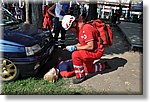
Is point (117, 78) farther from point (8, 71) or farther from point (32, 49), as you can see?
point (8, 71)

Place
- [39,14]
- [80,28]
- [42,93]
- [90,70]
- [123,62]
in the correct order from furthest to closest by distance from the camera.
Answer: [39,14] → [123,62] → [90,70] → [80,28] → [42,93]

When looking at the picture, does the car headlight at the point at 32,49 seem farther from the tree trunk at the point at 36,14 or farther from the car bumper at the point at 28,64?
the tree trunk at the point at 36,14

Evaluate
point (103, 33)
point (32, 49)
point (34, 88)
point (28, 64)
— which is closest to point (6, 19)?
point (32, 49)

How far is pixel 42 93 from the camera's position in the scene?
422 centimetres

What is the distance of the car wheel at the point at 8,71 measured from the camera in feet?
14.1

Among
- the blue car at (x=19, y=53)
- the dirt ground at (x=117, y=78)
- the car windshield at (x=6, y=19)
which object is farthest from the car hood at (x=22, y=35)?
the dirt ground at (x=117, y=78)

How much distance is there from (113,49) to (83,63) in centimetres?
290

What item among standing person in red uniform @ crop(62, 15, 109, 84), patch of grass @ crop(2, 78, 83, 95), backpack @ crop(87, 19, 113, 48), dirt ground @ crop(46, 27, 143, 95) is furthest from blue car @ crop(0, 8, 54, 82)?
backpack @ crop(87, 19, 113, 48)

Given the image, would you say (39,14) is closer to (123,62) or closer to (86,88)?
(123,62)

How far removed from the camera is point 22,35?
15.1 ft

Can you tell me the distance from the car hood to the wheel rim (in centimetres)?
42

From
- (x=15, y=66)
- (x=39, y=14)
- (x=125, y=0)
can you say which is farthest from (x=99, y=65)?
(x=125, y=0)

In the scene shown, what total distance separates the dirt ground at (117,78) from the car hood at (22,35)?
1.14 metres

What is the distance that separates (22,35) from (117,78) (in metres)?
2.15
